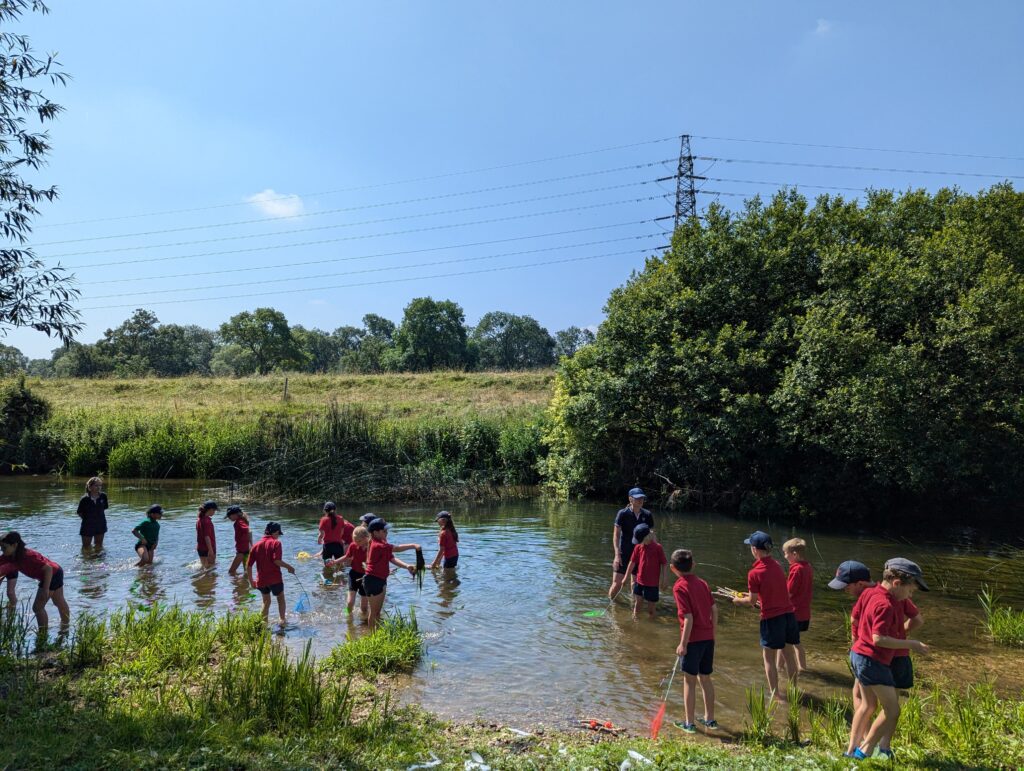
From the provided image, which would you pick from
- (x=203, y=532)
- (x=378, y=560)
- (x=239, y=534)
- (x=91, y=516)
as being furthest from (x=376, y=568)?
(x=91, y=516)

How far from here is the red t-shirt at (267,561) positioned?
10.4 meters

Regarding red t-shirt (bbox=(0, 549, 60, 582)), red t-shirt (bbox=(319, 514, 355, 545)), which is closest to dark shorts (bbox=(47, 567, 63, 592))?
red t-shirt (bbox=(0, 549, 60, 582))

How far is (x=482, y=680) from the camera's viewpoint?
8.63 m

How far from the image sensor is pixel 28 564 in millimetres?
9297

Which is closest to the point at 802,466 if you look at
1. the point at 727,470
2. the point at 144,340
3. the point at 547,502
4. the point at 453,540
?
the point at 727,470

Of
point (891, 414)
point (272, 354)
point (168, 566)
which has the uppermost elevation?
point (272, 354)

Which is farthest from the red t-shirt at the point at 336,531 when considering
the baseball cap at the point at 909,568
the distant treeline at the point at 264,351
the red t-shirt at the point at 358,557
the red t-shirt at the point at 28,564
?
the distant treeline at the point at 264,351

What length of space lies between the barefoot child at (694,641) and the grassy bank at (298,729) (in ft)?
1.14

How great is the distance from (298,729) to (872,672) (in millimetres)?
5356

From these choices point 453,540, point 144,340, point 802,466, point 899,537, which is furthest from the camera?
point 144,340

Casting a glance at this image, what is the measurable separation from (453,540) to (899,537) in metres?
14.8

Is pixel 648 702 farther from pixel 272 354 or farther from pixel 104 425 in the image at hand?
pixel 272 354

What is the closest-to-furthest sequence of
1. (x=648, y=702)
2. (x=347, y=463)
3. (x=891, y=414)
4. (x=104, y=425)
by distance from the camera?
1. (x=648, y=702)
2. (x=891, y=414)
3. (x=347, y=463)
4. (x=104, y=425)

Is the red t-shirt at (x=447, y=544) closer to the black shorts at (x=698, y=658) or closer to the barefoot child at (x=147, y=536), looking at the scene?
the barefoot child at (x=147, y=536)
